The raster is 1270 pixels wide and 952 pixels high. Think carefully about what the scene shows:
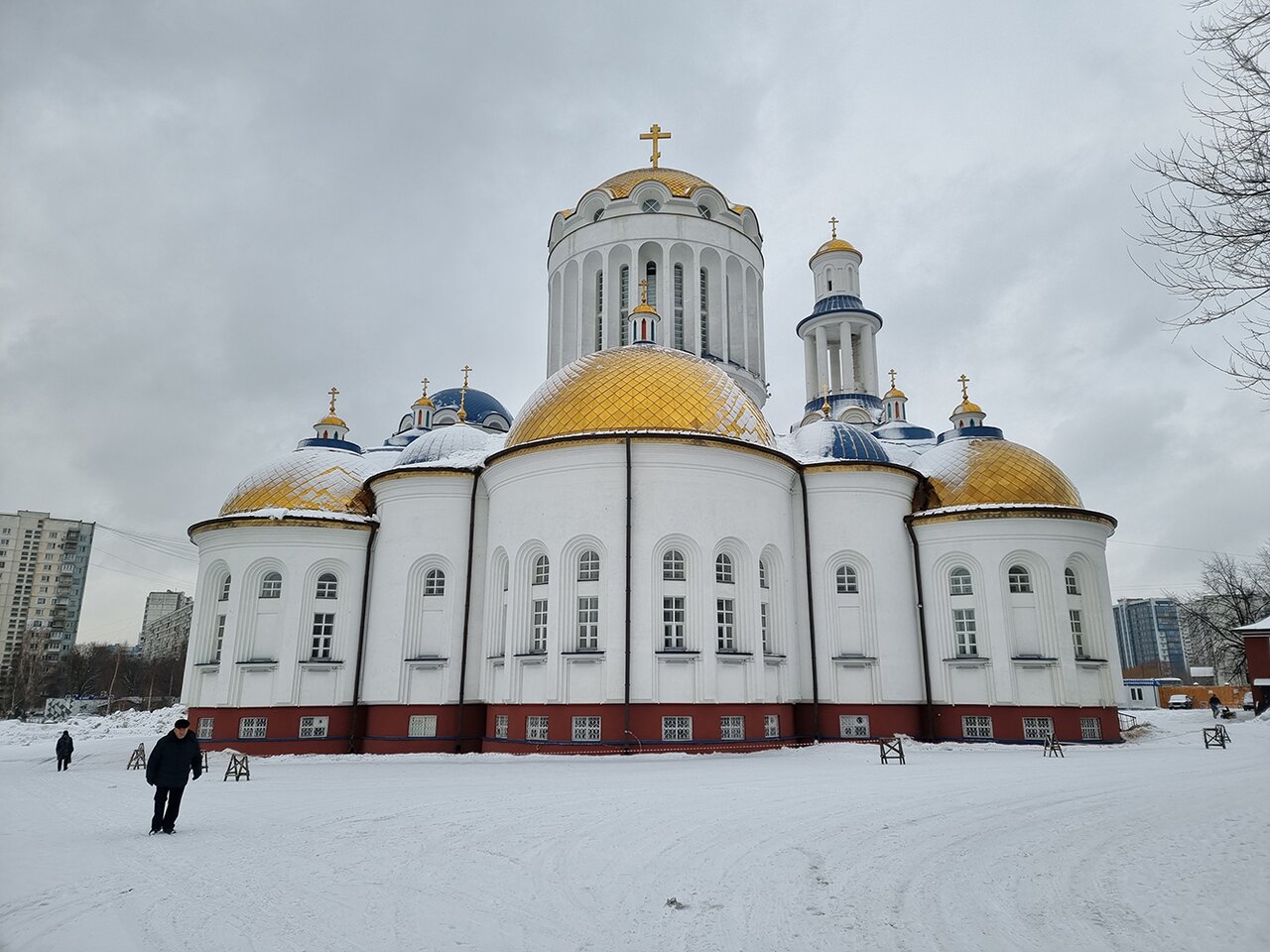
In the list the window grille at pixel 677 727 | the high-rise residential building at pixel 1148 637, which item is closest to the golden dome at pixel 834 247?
the window grille at pixel 677 727

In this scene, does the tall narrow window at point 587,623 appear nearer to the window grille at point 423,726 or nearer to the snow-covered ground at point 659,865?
the window grille at point 423,726

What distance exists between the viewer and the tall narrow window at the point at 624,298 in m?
30.5

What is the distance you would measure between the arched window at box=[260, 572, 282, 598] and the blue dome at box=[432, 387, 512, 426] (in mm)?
12872

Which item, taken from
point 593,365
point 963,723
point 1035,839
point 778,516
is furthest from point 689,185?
point 1035,839

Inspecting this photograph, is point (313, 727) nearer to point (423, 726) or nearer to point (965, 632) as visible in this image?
point (423, 726)

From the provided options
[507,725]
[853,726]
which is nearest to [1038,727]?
[853,726]

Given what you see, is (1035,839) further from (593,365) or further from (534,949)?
(593,365)

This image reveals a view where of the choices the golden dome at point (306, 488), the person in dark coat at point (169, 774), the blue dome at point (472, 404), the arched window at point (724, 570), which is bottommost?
the person in dark coat at point (169, 774)

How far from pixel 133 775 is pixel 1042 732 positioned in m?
21.5

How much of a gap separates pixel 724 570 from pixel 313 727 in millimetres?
12123

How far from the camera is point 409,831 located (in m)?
9.09

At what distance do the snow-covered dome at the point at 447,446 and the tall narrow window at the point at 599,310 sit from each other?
6604 millimetres

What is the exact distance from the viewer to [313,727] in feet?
75.7

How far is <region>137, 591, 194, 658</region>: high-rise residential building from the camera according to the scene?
Answer: 296 feet
